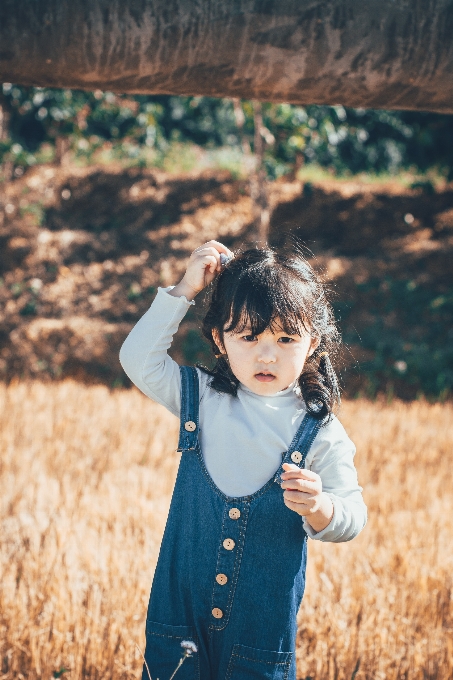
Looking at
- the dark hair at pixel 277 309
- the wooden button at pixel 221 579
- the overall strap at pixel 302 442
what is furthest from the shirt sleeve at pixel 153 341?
the wooden button at pixel 221 579

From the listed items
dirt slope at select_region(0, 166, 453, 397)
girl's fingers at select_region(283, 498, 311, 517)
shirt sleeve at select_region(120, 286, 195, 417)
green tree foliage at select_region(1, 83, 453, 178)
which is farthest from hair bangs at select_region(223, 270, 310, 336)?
green tree foliage at select_region(1, 83, 453, 178)

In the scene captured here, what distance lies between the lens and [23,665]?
206 centimetres

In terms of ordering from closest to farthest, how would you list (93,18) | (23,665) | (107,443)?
(93,18) < (23,665) < (107,443)

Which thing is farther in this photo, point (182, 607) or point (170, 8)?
point (182, 607)

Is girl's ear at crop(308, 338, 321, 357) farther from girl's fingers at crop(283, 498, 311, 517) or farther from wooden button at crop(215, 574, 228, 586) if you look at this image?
wooden button at crop(215, 574, 228, 586)

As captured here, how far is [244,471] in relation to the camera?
1500mm

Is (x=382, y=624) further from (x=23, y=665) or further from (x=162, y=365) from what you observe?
(x=162, y=365)

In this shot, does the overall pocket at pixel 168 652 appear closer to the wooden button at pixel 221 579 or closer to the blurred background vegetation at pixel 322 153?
the wooden button at pixel 221 579

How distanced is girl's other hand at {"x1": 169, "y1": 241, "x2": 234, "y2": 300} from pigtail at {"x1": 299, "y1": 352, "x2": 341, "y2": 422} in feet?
1.07

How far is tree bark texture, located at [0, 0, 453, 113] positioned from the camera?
1377mm

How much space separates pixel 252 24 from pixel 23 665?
1.86 m

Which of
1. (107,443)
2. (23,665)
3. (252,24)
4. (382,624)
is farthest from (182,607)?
(107,443)

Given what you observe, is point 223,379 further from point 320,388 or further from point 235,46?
point 235,46

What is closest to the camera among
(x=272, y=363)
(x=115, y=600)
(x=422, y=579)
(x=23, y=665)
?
(x=272, y=363)
